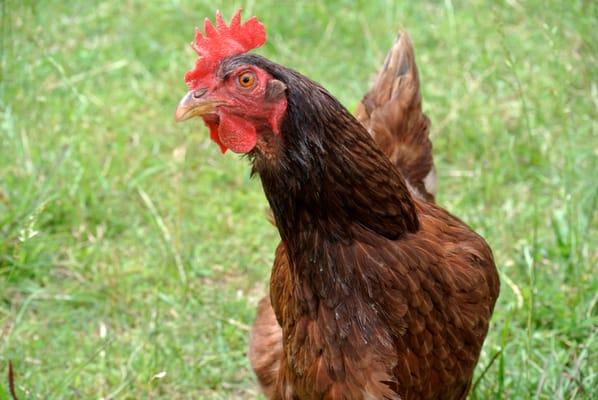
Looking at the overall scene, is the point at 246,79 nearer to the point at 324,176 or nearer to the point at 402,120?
the point at 324,176

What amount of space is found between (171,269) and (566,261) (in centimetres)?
193

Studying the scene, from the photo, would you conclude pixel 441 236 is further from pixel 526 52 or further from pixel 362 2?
pixel 362 2

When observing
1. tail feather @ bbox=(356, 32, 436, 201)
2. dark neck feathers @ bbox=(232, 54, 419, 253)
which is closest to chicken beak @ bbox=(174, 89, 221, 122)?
dark neck feathers @ bbox=(232, 54, 419, 253)

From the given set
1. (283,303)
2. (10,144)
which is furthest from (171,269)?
(283,303)

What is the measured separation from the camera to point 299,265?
272 cm

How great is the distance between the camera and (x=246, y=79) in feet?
8.14

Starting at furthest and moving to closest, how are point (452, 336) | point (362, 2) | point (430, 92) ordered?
point (362, 2), point (430, 92), point (452, 336)

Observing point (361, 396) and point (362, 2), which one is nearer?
point (361, 396)

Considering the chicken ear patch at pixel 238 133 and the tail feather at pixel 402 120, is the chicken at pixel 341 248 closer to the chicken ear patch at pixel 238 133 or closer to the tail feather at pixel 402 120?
the chicken ear patch at pixel 238 133

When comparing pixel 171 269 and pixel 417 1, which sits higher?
pixel 417 1

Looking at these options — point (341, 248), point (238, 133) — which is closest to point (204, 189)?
point (341, 248)

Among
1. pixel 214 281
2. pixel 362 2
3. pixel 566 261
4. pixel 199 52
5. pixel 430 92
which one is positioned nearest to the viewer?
pixel 199 52

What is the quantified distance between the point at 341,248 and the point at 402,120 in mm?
1120

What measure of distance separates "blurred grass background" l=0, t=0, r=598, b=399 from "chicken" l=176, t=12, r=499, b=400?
0.72 metres
